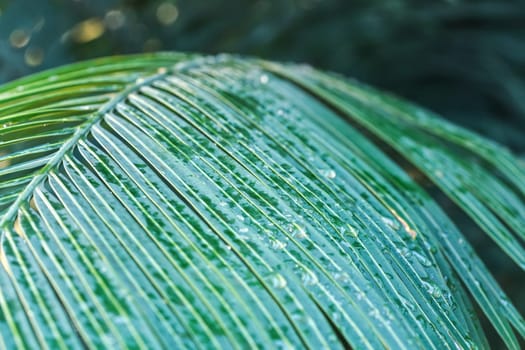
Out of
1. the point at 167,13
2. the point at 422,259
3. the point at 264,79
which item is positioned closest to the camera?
the point at 422,259

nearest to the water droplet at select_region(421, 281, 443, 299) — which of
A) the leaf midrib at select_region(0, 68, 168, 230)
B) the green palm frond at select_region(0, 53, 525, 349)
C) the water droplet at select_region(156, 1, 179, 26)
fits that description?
the green palm frond at select_region(0, 53, 525, 349)

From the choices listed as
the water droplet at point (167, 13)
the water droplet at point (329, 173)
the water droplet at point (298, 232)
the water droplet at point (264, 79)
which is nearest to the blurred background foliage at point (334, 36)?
the water droplet at point (167, 13)

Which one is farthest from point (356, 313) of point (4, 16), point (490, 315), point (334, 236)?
point (4, 16)

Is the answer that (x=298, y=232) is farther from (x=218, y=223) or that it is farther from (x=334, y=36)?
(x=334, y=36)

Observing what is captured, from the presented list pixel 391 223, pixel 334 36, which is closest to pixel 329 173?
pixel 391 223

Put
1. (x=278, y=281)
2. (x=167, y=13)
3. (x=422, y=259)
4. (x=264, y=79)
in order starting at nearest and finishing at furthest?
1. (x=278, y=281)
2. (x=422, y=259)
3. (x=264, y=79)
4. (x=167, y=13)

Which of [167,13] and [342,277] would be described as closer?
[342,277]

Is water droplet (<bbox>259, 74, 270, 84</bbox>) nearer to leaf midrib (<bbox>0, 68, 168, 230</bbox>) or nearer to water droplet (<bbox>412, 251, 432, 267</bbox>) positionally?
leaf midrib (<bbox>0, 68, 168, 230</bbox>)
